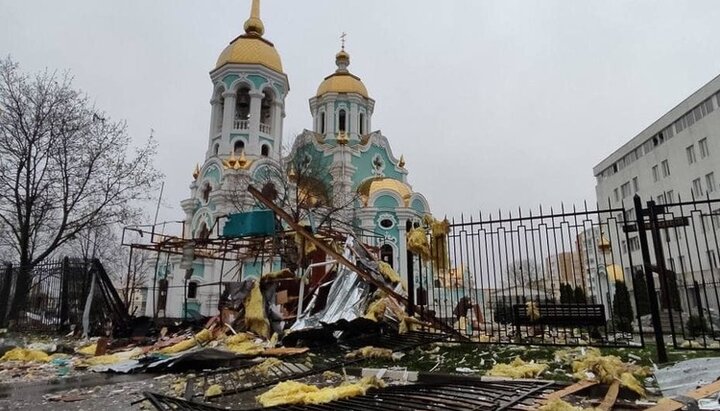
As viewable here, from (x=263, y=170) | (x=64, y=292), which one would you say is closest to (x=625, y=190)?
(x=263, y=170)

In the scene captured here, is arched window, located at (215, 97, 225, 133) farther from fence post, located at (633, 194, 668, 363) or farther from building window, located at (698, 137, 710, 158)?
building window, located at (698, 137, 710, 158)

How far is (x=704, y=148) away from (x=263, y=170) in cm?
2756

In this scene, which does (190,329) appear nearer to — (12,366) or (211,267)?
(12,366)

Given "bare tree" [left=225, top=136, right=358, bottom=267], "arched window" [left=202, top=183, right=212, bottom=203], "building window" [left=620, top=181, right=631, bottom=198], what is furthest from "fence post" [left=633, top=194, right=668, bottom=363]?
"building window" [left=620, top=181, right=631, bottom=198]

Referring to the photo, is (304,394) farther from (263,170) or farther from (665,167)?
(665,167)

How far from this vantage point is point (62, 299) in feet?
48.0

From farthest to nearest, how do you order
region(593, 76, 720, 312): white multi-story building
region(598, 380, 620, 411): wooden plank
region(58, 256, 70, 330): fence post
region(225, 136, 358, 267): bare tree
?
region(593, 76, 720, 312): white multi-story building → region(225, 136, 358, 267): bare tree → region(58, 256, 70, 330): fence post → region(598, 380, 620, 411): wooden plank

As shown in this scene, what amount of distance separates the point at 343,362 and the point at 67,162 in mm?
16718

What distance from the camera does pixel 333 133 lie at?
122 ft

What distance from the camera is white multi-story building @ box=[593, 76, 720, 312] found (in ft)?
87.6

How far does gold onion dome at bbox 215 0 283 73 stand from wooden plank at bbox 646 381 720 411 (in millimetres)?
31273

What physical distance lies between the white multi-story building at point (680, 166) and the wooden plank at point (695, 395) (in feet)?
75.5

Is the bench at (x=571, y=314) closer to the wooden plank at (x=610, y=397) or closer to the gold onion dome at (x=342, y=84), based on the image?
the wooden plank at (x=610, y=397)

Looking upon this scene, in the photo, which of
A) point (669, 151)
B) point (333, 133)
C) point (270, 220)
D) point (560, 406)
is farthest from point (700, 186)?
point (560, 406)
